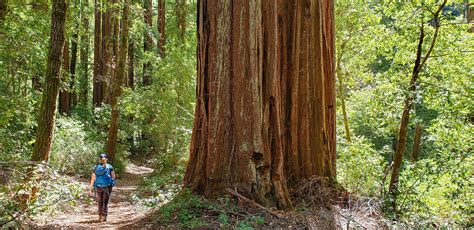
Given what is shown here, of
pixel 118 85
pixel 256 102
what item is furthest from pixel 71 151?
pixel 256 102

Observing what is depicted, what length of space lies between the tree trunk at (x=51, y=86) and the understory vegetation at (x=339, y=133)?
657 mm

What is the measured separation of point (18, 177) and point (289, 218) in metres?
4.05

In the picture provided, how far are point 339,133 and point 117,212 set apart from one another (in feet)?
33.9

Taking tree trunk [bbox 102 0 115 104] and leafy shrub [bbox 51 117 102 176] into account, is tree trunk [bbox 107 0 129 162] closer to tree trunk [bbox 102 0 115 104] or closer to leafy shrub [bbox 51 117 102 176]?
leafy shrub [bbox 51 117 102 176]

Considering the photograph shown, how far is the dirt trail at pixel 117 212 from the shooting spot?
7.00m

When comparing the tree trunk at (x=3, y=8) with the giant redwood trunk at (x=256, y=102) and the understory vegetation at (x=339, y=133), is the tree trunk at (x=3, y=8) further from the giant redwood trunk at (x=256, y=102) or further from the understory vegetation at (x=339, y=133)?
the giant redwood trunk at (x=256, y=102)

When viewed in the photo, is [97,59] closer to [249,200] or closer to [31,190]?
[31,190]

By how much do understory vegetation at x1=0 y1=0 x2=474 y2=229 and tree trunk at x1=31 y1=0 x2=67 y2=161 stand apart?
2.15ft

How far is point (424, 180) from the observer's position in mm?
7582

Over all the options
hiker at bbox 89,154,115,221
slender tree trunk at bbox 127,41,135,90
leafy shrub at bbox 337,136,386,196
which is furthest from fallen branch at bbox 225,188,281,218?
slender tree trunk at bbox 127,41,135,90

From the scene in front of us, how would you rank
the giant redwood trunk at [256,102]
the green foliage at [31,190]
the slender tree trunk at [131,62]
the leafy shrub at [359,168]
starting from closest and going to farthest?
the green foliage at [31,190] → the giant redwood trunk at [256,102] → the leafy shrub at [359,168] → the slender tree trunk at [131,62]

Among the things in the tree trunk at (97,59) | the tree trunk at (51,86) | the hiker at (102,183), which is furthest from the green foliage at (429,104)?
the tree trunk at (97,59)

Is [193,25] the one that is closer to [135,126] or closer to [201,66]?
[135,126]

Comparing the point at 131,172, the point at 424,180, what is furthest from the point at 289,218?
the point at 131,172
